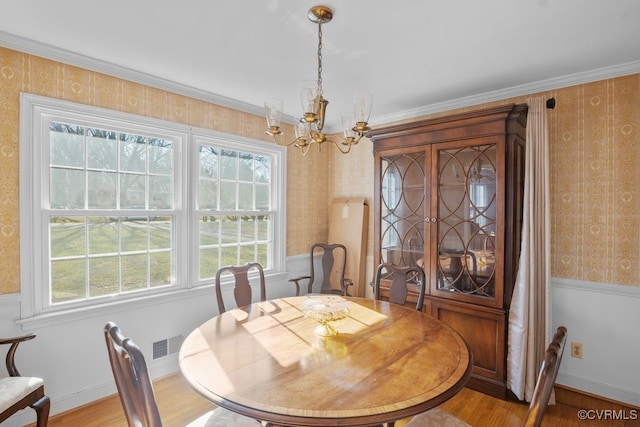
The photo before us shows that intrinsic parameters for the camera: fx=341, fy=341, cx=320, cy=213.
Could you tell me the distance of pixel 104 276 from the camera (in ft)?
8.57

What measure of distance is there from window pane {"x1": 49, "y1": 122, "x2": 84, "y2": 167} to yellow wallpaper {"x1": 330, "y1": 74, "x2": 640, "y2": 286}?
356 cm

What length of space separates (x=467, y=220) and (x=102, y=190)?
290 cm

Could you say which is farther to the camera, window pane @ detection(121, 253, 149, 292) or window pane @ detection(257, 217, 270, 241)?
window pane @ detection(257, 217, 270, 241)

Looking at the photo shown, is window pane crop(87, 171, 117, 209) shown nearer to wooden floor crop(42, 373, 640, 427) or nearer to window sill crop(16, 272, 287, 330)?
window sill crop(16, 272, 287, 330)

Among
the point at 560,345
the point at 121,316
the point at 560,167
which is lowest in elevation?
the point at 121,316

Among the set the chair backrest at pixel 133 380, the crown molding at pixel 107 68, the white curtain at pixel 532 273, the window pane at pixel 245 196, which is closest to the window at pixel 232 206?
the window pane at pixel 245 196

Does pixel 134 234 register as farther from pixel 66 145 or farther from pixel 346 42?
pixel 346 42

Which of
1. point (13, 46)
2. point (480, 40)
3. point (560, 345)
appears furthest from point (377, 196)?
point (13, 46)

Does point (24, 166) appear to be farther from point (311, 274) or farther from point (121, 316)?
point (311, 274)

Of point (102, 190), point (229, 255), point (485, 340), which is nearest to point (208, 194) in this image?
point (229, 255)

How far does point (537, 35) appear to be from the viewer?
2033mm

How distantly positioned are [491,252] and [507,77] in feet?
4.54

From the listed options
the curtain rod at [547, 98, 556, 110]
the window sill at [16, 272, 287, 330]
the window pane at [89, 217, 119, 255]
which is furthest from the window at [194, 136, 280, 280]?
the curtain rod at [547, 98, 556, 110]

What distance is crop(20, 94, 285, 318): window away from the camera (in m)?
2.27
